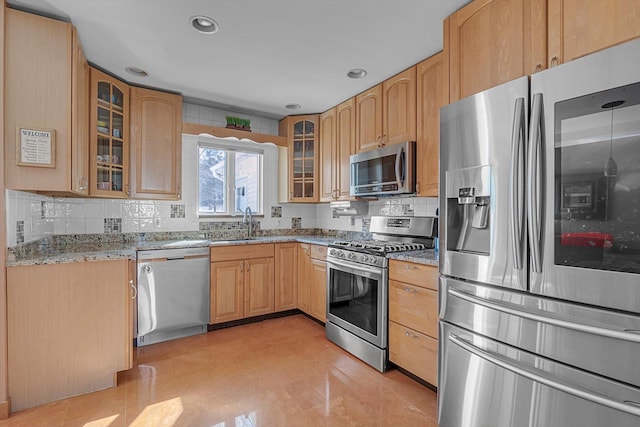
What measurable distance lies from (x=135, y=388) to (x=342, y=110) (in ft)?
10.1

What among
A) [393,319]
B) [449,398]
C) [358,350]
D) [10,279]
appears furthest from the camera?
[358,350]

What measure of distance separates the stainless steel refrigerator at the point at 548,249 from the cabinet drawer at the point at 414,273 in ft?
1.27

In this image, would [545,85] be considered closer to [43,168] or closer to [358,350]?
[358,350]

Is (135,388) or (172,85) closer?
(135,388)

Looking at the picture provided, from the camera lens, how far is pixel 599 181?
44.4 inches

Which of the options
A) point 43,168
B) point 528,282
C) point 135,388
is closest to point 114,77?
point 43,168

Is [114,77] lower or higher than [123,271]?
higher

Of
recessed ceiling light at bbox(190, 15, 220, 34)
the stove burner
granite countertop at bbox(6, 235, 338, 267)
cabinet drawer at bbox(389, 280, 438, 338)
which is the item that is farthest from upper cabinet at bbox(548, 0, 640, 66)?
granite countertop at bbox(6, 235, 338, 267)

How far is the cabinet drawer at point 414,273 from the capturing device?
6.75 ft

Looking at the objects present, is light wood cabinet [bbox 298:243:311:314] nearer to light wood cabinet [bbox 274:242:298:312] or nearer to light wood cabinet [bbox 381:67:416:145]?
light wood cabinet [bbox 274:242:298:312]

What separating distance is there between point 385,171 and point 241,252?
1.72m

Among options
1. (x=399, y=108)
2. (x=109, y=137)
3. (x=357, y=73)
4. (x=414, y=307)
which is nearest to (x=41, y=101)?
(x=109, y=137)

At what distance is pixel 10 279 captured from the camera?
1.90 m

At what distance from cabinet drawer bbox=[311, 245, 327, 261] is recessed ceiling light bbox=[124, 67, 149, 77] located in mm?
2276
